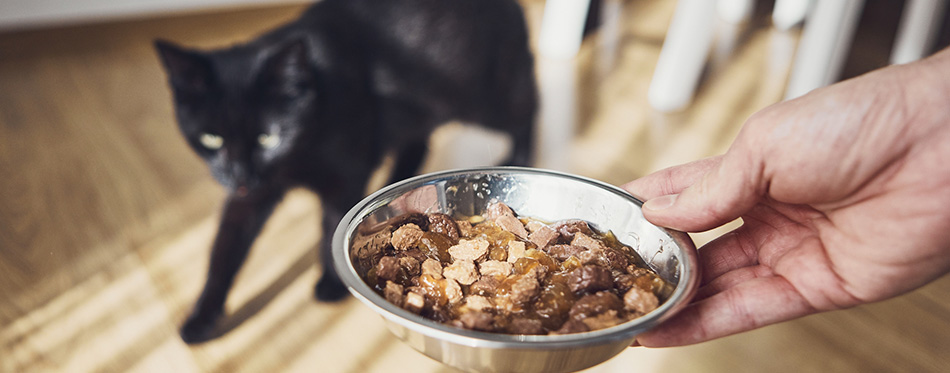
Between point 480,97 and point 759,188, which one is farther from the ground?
point 759,188

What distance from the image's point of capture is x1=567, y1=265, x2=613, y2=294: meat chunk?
0.53 meters

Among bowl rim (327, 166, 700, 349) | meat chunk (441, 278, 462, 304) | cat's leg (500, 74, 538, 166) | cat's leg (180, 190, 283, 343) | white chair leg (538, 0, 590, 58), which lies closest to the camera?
bowl rim (327, 166, 700, 349)

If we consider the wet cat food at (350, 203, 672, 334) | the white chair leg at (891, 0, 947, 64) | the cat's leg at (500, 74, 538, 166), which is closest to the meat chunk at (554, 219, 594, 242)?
the wet cat food at (350, 203, 672, 334)

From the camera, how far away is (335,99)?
3.59 ft

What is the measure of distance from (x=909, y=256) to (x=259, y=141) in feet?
2.75

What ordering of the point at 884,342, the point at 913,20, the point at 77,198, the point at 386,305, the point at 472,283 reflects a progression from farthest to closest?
the point at 913,20 < the point at 77,198 < the point at 884,342 < the point at 472,283 < the point at 386,305

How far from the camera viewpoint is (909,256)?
22.5 inches

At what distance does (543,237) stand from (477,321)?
0.16m

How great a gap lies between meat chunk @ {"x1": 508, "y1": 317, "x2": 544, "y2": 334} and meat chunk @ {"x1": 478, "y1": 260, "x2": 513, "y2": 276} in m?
0.08

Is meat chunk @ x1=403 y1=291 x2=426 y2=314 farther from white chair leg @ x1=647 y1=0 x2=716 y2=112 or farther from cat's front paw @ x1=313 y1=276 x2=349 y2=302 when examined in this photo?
white chair leg @ x1=647 y1=0 x2=716 y2=112

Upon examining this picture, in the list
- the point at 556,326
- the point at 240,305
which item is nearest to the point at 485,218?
the point at 556,326

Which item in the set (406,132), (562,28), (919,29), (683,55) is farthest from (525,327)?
(919,29)

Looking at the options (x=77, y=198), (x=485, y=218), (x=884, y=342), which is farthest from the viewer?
(x=77, y=198)

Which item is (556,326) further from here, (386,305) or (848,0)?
(848,0)
